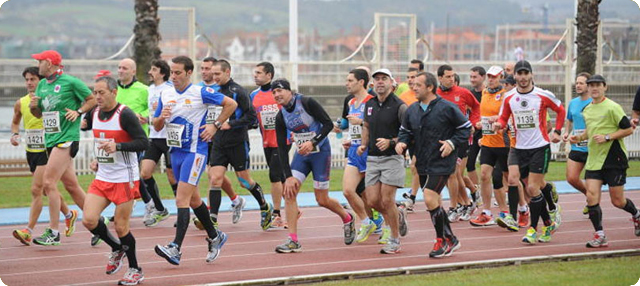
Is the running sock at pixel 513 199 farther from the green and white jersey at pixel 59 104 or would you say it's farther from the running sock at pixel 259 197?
the green and white jersey at pixel 59 104

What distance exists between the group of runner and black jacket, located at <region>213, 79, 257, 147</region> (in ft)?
0.05

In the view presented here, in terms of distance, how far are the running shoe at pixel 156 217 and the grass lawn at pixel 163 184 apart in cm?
340

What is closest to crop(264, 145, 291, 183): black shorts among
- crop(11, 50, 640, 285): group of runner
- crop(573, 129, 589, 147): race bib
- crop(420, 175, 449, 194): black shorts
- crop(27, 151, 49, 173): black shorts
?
crop(11, 50, 640, 285): group of runner

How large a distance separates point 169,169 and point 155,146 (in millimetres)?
858

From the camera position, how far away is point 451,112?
12.1 meters

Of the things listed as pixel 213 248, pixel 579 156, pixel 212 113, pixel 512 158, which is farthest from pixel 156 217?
pixel 579 156

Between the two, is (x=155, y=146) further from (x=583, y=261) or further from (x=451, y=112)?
(x=583, y=261)

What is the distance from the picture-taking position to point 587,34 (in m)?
26.6

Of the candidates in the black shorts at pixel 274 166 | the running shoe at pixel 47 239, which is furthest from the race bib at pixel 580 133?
the running shoe at pixel 47 239

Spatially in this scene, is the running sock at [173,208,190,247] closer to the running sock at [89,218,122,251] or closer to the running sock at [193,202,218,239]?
the running sock at [193,202,218,239]

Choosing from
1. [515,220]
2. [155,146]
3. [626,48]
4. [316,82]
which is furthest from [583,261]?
[626,48]

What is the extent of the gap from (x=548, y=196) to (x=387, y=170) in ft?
7.73

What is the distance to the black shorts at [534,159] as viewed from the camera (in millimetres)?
13023

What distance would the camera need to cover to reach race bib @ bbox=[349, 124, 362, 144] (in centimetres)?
1312
